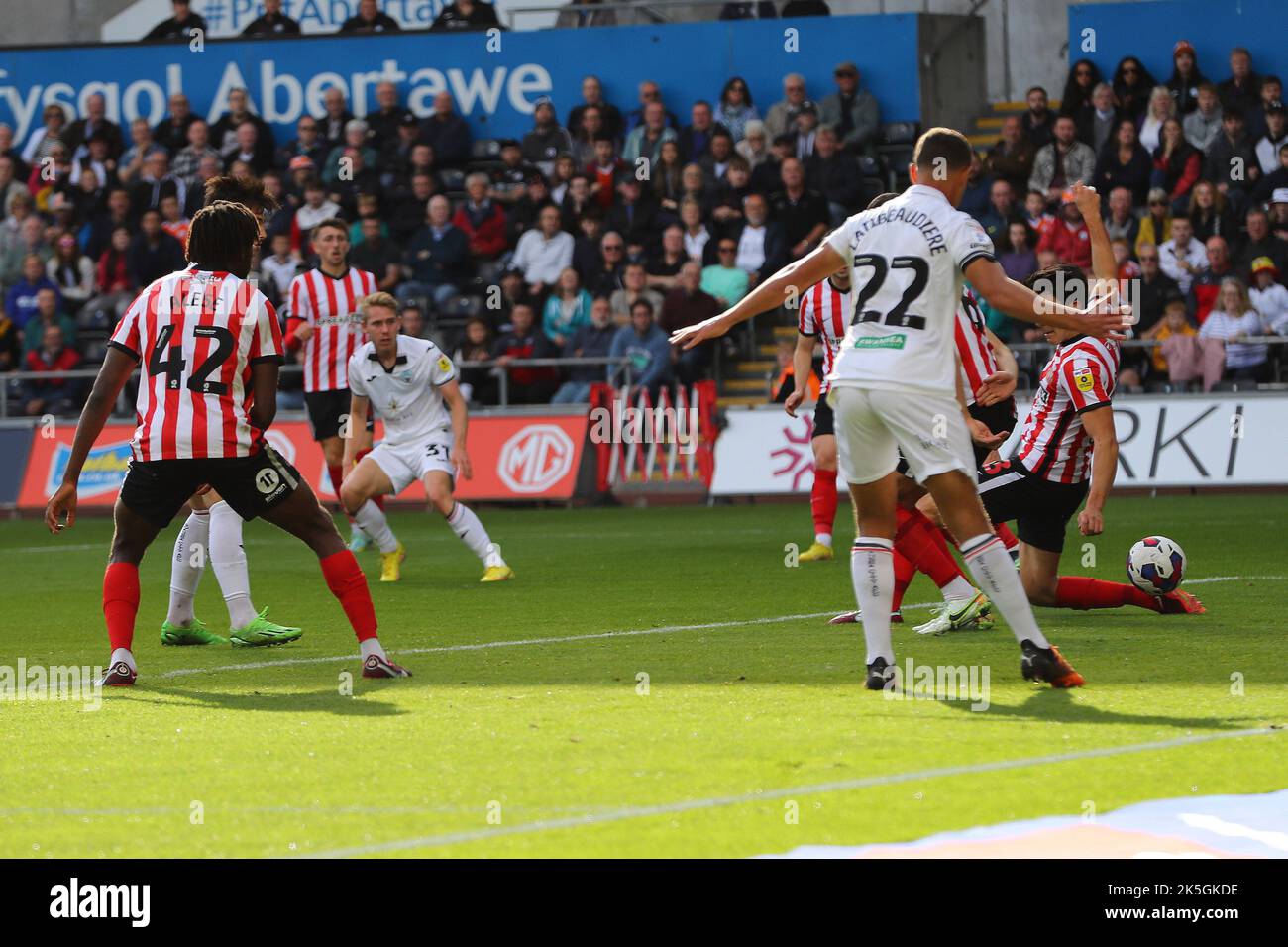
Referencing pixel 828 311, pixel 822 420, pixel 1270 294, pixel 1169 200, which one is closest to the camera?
pixel 828 311

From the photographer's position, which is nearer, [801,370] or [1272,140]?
[801,370]

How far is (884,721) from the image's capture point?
6.72 meters

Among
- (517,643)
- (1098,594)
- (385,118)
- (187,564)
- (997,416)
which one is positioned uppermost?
(385,118)

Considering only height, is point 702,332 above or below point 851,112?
below

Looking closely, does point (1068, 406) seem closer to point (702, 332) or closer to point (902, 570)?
point (902, 570)

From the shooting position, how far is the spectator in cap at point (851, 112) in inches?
933

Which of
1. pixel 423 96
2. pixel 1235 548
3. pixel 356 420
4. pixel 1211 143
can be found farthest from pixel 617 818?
pixel 423 96

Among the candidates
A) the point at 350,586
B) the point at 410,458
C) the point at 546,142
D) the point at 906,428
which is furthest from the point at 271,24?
the point at 906,428

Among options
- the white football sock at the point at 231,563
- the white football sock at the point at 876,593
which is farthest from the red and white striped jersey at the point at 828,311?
the white football sock at the point at 876,593

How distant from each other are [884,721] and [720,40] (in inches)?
765

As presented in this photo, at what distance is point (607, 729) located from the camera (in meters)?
6.71

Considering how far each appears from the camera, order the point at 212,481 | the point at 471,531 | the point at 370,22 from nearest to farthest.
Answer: the point at 212,481
the point at 471,531
the point at 370,22

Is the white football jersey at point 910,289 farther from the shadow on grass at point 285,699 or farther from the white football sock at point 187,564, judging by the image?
the white football sock at point 187,564
